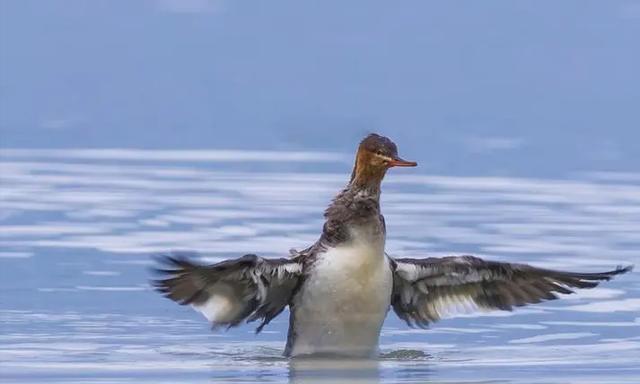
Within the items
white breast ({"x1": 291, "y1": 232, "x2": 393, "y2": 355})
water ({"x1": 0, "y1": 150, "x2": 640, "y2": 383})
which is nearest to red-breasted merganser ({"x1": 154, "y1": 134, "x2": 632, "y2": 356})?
white breast ({"x1": 291, "y1": 232, "x2": 393, "y2": 355})

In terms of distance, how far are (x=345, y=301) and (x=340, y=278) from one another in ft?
0.50

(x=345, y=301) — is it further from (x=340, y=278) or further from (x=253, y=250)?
(x=253, y=250)

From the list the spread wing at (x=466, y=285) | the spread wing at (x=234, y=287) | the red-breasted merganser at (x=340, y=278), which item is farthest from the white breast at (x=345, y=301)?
the spread wing at (x=466, y=285)

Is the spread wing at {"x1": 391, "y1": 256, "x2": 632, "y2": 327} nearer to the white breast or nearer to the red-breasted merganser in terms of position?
the red-breasted merganser

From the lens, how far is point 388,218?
1842 cm

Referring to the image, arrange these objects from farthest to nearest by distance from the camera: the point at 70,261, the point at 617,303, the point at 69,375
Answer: the point at 70,261 → the point at 617,303 → the point at 69,375

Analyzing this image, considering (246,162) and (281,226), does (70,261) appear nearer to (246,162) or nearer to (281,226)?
(281,226)

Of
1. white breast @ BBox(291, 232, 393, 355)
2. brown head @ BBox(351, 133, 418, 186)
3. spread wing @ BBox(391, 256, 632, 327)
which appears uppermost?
brown head @ BBox(351, 133, 418, 186)

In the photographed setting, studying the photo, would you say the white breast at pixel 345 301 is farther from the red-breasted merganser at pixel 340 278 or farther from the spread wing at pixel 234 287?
the spread wing at pixel 234 287

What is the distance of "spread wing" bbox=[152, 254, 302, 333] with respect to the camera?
13211 millimetres

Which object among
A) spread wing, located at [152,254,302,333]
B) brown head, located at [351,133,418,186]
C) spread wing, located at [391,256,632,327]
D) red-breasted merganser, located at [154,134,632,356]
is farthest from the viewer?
spread wing, located at [391,256,632,327]

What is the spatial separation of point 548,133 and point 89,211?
7.82 meters

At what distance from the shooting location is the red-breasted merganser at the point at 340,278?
13500 mm

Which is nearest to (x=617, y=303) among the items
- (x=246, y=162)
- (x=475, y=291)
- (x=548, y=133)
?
(x=475, y=291)
